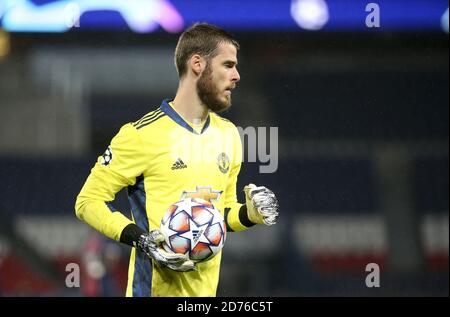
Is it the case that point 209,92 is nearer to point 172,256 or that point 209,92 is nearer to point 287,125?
point 172,256

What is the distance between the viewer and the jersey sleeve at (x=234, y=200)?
3.23 meters

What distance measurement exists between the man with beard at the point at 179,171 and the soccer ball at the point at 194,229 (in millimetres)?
96

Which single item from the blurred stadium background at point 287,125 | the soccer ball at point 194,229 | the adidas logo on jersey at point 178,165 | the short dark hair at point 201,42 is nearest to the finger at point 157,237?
the soccer ball at point 194,229

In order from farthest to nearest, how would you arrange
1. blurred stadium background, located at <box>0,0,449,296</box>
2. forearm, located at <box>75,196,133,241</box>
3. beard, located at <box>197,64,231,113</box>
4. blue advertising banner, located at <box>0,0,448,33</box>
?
blurred stadium background, located at <box>0,0,449,296</box>
blue advertising banner, located at <box>0,0,448,33</box>
beard, located at <box>197,64,231,113</box>
forearm, located at <box>75,196,133,241</box>

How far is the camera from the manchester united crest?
318 centimetres

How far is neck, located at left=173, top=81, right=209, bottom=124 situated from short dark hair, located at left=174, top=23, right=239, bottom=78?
0.08m

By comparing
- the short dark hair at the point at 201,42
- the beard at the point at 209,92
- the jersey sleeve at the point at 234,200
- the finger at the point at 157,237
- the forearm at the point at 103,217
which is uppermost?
the short dark hair at the point at 201,42

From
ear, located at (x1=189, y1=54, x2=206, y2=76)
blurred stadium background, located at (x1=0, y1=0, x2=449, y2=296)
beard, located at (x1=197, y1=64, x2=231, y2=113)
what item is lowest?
beard, located at (x1=197, y1=64, x2=231, y2=113)

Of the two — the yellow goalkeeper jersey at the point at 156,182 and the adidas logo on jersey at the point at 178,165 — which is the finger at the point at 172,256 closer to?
the yellow goalkeeper jersey at the point at 156,182

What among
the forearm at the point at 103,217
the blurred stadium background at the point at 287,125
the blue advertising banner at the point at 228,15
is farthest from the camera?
the blurred stadium background at the point at 287,125

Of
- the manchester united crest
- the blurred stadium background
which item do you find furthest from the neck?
the blurred stadium background

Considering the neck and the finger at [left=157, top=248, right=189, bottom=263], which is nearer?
the finger at [left=157, top=248, right=189, bottom=263]

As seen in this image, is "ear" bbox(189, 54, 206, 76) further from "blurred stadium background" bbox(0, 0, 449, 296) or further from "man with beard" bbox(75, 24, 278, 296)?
"blurred stadium background" bbox(0, 0, 449, 296)
